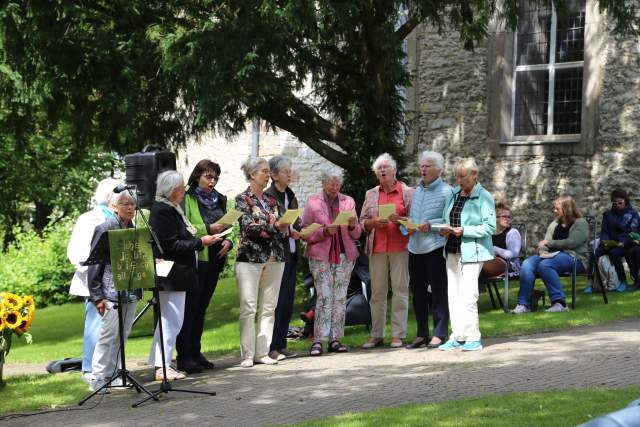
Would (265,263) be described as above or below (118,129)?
below

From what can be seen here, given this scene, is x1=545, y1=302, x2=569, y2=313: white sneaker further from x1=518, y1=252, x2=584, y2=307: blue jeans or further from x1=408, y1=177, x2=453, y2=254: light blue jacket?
x1=408, y1=177, x2=453, y2=254: light blue jacket

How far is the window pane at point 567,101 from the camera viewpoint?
61.1 ft

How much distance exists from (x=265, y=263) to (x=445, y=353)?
6.39 feet

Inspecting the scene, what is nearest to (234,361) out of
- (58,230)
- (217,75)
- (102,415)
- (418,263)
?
(418,263)

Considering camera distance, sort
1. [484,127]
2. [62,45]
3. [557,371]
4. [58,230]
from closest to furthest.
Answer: [557,371] < [62,45] < [484,127] < [58,230]

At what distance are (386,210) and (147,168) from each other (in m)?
2.60

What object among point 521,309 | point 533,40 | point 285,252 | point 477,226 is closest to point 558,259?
point 521,309

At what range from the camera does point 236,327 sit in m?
14.1

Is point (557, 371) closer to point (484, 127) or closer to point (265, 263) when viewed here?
point (265, 263)

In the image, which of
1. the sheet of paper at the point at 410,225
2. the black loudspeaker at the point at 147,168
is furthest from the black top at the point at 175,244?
the sheet of paper at the point at 410,225

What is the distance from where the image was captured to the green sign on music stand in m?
7.73

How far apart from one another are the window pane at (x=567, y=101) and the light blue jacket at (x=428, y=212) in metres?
9.26

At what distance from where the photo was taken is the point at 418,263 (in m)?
10.2

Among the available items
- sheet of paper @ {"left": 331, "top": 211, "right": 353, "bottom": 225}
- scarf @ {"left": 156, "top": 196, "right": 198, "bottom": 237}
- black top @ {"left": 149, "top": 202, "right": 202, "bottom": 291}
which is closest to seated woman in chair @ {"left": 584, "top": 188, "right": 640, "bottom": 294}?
sheet of paper @ {"left": 331, "top": 211, "right": 353, "bottom": 225}
